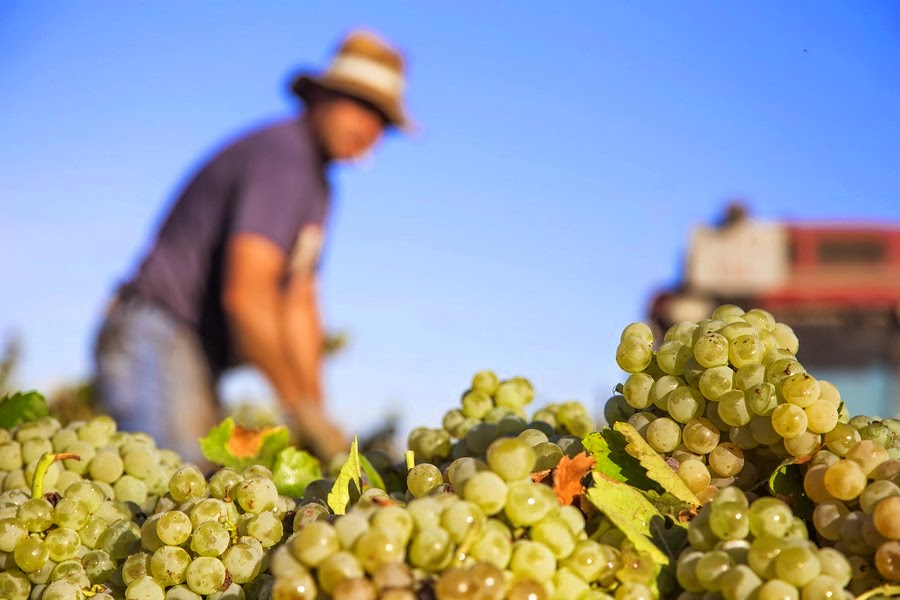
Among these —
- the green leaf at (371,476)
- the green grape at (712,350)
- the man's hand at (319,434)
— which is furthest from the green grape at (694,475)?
the man's hand at (319,434)

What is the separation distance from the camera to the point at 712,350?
90 centimetres

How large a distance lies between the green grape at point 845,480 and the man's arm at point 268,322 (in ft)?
11.0

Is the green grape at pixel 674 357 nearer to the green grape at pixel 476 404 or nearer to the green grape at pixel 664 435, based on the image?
the green grape at pixel 664 435

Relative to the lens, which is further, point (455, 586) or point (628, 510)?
point (628, 510)

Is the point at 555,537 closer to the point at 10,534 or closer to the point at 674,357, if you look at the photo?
the point at 674,357

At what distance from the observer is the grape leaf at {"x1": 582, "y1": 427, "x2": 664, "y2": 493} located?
0.91 m

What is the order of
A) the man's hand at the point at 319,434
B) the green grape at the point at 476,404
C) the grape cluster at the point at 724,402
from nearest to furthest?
Result: the grape cluster at the point at 724,402 < the green grape at the point at 476,404 < the man's hand at the point at 319,434

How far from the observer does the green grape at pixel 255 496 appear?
38.7 inches

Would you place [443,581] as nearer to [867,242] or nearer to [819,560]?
[819,560]

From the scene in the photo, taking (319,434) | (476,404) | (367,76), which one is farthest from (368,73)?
(476,404)

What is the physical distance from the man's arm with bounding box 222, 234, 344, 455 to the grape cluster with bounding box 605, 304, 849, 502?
3.18 metres

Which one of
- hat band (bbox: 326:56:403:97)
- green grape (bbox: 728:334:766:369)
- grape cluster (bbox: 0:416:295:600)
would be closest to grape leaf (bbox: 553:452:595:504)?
green grape (bbox: 728:334:766:369)

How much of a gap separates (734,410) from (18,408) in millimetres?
1109

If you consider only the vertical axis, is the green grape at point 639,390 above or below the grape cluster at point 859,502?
above
